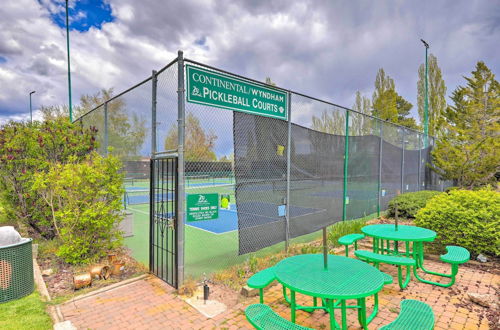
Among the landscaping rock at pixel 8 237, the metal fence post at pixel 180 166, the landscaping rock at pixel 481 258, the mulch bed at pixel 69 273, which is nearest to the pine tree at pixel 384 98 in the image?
the landscaping rock at pixel 481 258

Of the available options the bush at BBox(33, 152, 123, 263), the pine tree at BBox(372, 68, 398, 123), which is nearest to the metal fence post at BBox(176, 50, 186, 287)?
the bush at BBox(33, 152, 123, 263)

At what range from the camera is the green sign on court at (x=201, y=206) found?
151 inches

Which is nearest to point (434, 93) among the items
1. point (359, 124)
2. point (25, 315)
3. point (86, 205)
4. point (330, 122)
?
point (359, 124)

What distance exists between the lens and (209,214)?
13.3 ft

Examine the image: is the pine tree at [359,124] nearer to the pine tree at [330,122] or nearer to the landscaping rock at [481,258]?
the pine tree at [330,122]

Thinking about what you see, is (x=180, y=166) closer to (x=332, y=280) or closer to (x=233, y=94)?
(x=233, y=94)

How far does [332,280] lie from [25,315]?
3484mm

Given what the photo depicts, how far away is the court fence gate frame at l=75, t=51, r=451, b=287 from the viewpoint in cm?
396

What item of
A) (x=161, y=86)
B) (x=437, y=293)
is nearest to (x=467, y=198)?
(x=437, y=293)

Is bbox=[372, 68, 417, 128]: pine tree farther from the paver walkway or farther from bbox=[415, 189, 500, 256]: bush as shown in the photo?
the paver walkway

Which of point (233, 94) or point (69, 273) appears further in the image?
point (69, 273)

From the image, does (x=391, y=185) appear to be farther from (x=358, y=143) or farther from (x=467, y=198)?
(x=467, y=198)

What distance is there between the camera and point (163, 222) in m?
4.20

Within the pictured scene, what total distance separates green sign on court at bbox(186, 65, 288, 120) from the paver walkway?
2761mm
